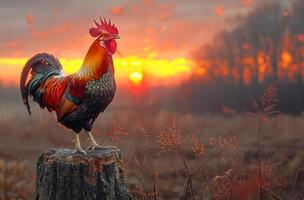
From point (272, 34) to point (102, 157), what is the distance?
18231 millimetres

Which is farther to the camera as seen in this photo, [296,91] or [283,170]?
[296,91]

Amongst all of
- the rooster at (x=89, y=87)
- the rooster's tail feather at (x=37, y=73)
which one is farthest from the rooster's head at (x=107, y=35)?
the rooster's tail feather at (x=37, y=73)

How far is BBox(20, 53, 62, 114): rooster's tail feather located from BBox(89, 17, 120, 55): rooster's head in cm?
56

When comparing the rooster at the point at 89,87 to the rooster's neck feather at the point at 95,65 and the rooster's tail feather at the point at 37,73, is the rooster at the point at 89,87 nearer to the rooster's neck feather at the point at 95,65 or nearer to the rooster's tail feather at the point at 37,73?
the rooster's neck feather at the point at 95,65

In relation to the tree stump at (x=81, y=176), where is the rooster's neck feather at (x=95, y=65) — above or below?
above

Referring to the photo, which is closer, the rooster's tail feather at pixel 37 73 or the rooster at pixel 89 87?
the rooster at pixel 89 87

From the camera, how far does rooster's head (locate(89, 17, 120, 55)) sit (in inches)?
140

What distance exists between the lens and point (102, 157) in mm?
3580

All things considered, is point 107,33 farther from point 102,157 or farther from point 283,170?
point 283,170

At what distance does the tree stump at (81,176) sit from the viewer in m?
3.52

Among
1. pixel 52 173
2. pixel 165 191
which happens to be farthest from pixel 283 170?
pixel 52 173

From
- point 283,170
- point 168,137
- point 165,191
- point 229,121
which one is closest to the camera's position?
point 168,137

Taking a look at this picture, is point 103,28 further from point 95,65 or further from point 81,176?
point 81,176

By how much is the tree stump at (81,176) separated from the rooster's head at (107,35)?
0.77m
